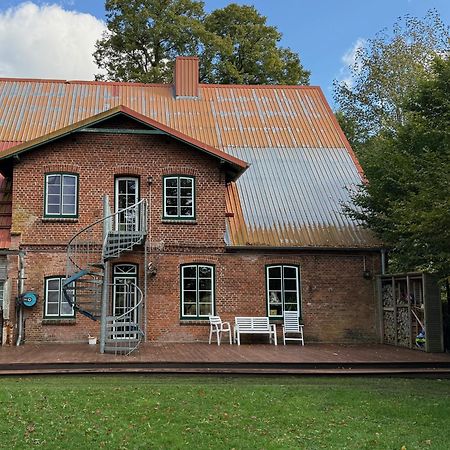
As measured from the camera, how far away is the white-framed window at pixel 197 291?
53.7ft

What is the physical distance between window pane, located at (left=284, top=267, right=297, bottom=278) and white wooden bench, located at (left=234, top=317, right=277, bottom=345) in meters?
1.40

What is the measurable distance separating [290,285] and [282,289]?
254mm

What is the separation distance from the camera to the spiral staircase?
1399cm

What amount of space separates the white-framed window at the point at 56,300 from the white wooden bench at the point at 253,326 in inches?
165

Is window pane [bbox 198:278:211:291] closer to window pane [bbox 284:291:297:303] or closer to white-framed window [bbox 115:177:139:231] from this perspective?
window pane [bbox 284:291:297:303]

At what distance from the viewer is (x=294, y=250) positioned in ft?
55.1

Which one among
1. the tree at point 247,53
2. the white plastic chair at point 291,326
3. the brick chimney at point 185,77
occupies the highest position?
the tree at point 247,53

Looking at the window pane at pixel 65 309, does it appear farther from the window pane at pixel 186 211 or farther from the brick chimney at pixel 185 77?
Answer: the brick chimney at pixel 185 77

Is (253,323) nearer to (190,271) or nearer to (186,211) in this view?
(190,271)

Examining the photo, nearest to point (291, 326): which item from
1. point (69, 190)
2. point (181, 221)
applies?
point (181, 221)

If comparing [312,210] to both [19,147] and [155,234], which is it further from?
[19,147]

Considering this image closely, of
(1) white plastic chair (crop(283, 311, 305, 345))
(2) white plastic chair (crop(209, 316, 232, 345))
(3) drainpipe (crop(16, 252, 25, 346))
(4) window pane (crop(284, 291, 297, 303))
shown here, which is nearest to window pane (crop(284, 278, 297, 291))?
(4) window pane (crop(284, 291, 297, 303))

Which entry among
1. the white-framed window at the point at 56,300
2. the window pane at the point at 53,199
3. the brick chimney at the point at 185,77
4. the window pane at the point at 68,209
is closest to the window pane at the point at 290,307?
the white-framed window at the point at 56,300

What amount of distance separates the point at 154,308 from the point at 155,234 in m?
1.93
